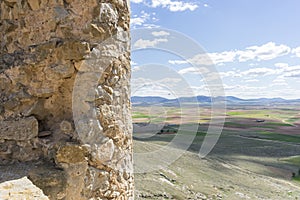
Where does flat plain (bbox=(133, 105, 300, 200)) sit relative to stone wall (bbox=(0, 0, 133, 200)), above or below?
below

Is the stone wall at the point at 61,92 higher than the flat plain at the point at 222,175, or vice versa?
the stone wall at the point at 61,92

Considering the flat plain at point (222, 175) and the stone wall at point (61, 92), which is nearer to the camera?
the stone wall at point (61, 92)

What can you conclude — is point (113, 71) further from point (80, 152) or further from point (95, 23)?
point (80, 152)

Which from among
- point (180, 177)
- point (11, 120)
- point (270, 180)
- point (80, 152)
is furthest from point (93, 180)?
point (270, 180)

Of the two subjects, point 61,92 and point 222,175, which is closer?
point 61,92

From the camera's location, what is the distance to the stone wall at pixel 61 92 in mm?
2973

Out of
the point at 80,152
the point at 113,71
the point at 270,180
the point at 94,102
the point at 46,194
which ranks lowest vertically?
the point at 270,180

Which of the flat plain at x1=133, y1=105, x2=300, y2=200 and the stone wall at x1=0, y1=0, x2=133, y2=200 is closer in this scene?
the stone wall at x1=0, y1=0, x2=133, y2=200

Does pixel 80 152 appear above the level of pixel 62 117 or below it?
below

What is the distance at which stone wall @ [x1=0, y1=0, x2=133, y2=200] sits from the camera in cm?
297

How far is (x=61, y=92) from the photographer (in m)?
3.12

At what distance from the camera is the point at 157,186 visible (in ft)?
44.0

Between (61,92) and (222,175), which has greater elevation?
(61,92)

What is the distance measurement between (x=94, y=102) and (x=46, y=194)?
3.23 feet
